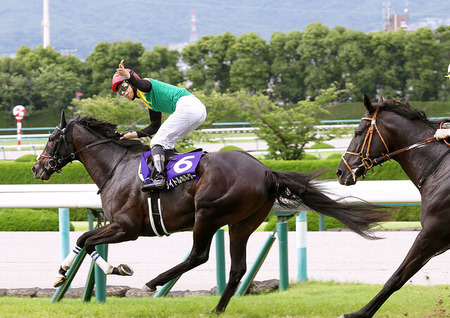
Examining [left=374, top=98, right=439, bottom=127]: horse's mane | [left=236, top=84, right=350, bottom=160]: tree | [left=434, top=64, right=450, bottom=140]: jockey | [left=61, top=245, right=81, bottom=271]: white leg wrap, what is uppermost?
[left=374, top=98, right=439, bottom=127]: horse's mane

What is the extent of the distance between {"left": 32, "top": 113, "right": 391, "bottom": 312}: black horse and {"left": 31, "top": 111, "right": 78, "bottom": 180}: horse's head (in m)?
0.46

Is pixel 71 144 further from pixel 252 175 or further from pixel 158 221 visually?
pixel 252 175

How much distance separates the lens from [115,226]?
15.3 feet

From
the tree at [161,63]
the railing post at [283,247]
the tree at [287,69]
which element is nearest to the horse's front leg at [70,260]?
the railing post at [283,247]

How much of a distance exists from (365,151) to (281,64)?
3981 cm

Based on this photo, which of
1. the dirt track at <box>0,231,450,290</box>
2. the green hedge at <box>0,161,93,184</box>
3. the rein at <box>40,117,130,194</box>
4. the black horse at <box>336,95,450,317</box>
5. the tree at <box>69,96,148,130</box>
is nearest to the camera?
the black horse at <box>336,95,450,317</box>

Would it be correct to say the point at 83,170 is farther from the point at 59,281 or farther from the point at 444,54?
the point at 444,54

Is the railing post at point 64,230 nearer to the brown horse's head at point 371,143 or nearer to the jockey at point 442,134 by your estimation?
the brown horse's head at point 371,143

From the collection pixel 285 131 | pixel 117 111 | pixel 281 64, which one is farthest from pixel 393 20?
pixel 117 111

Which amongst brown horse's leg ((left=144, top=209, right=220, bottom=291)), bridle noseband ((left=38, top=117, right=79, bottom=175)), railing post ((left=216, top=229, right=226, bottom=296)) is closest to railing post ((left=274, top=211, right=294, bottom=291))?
railing post ((left=216, top=229, right=226, bottom=296))

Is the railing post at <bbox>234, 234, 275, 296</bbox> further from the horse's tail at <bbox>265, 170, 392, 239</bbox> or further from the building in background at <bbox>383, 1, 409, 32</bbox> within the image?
the building in background at <bbox>383, 1, 409, 32</bbox>

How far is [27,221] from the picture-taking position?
9.57 metres

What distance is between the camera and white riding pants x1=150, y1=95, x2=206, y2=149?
4758 millimetres

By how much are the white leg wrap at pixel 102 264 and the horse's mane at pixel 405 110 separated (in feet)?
6.92
